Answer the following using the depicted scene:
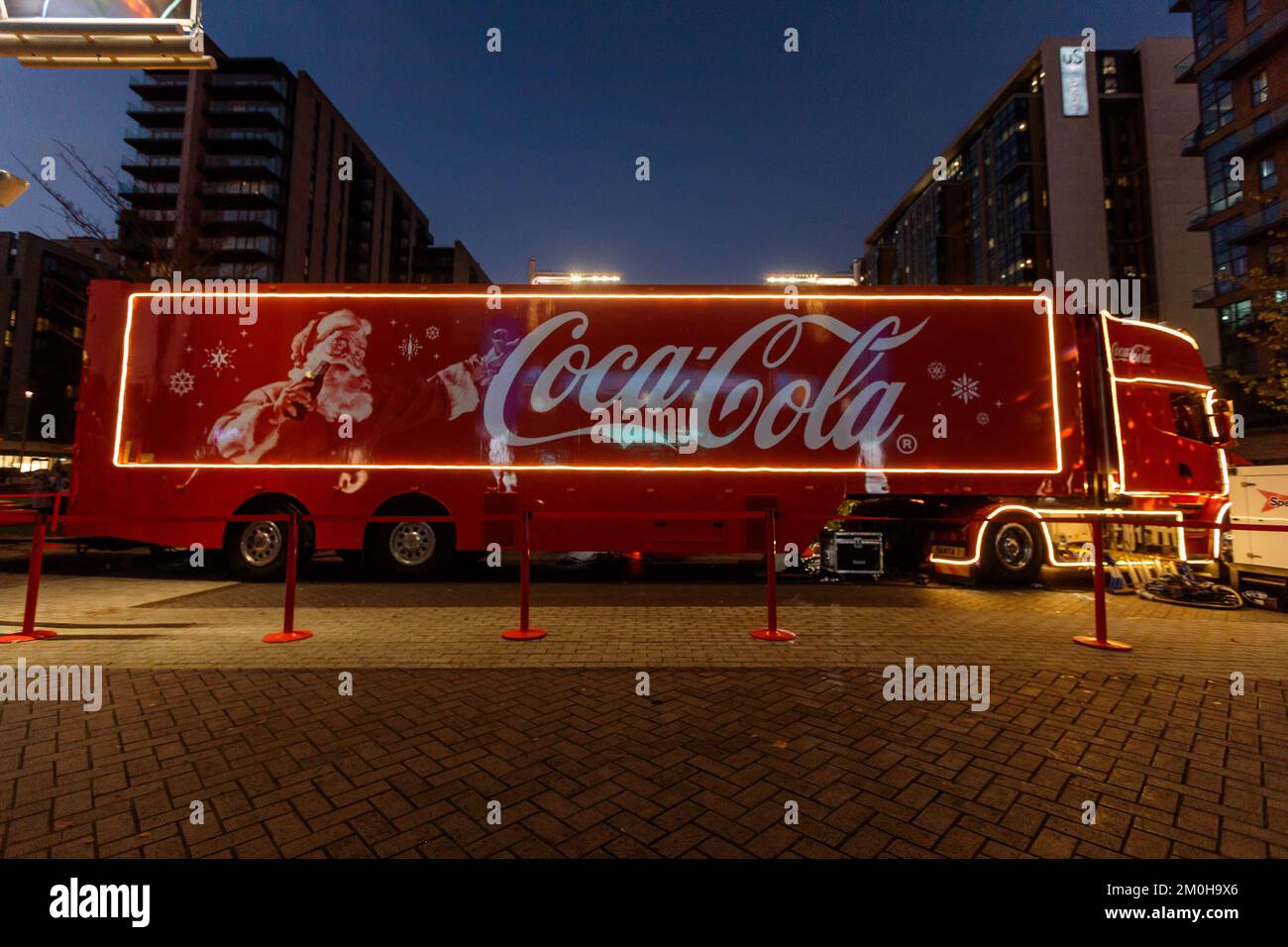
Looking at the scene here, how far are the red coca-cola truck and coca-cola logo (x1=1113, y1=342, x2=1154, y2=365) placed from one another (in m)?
0.04

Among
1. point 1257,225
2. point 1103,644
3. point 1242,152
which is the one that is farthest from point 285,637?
point 1242,152

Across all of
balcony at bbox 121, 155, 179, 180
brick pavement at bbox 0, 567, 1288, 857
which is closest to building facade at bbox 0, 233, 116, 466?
balcony at bbox 121, 155, 179, 180

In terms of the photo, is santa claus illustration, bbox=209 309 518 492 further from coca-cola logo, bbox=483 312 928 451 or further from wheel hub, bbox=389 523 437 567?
wheel hub, bbox=389 523 437 567

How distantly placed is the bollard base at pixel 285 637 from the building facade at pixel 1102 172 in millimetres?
64144

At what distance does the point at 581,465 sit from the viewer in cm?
817

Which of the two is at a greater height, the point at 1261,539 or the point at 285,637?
the point at 1261,539

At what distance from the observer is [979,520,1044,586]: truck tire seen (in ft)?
27.4

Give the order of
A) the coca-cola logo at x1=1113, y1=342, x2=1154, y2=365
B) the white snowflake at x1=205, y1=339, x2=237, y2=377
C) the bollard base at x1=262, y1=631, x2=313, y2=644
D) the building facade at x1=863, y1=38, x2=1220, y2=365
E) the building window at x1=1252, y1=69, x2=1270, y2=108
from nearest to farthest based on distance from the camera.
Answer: the bollard base at x1=262, y1=631, x2=313, y2=644 < the white snowflake at x1=205, y1=339, x2=237, y2=377 < the coca-cola logo at x1=1113, y1=342, x2=1154, y2=365 < the building window at x1=1252, y1=69, x2=1270, y2=108 < the building facade at x1=863, y1=38, x2=1220, y2=365

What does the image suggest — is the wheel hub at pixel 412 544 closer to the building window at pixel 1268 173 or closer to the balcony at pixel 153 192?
the building window at pixel 1268 173

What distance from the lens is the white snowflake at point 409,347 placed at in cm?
830

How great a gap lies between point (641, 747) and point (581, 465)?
538 centimetres

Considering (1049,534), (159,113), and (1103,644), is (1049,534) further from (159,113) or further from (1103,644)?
(159,113)
